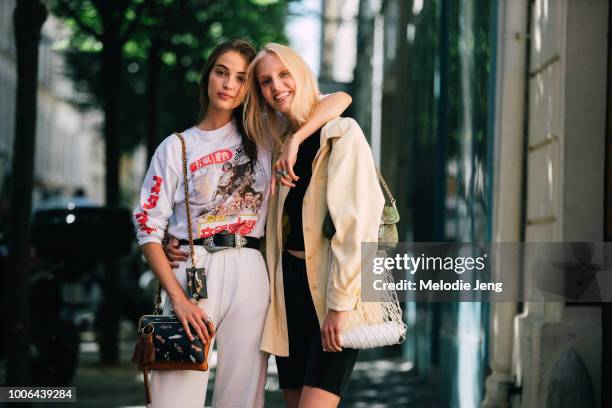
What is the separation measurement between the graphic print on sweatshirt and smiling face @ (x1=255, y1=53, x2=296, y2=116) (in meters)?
0.26

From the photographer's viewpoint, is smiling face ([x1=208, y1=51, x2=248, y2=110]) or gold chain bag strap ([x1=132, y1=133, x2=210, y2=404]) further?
smiling face ([x1=208, y1=51, x2=248, y2=110])

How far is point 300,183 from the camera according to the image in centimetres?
452

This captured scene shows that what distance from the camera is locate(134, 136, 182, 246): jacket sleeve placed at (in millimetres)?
4590

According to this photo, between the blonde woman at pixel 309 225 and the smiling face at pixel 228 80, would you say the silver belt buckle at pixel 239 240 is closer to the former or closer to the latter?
the blonde woman at pixel 309 225

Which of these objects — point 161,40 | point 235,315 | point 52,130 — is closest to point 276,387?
point 235,315

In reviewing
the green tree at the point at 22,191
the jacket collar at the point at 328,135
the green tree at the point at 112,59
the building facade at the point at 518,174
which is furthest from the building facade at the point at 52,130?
the jacket collar at the point at 328,135

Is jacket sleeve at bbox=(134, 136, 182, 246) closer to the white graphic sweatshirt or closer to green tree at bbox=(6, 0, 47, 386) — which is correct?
the white graphic sweatshirt

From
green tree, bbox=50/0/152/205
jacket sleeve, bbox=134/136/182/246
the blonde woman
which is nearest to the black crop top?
the blonde woman

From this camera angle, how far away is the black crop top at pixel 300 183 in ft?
14.8

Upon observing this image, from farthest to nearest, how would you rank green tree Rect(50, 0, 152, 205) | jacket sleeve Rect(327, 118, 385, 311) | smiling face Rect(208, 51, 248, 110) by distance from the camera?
green tree Rect(50, 0, 152, 205)
smiling face Rect(208, 51, 248, 110)
jacket sleeve Rect(327, 118, 385, 311)

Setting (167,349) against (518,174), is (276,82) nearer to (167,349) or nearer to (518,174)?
(167,349)

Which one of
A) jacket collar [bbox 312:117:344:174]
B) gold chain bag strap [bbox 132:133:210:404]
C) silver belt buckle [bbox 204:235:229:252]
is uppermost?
→ jacket collar [bbox 312:117:344:174]

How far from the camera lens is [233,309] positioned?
15.0ft

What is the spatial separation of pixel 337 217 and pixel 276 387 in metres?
6.15
